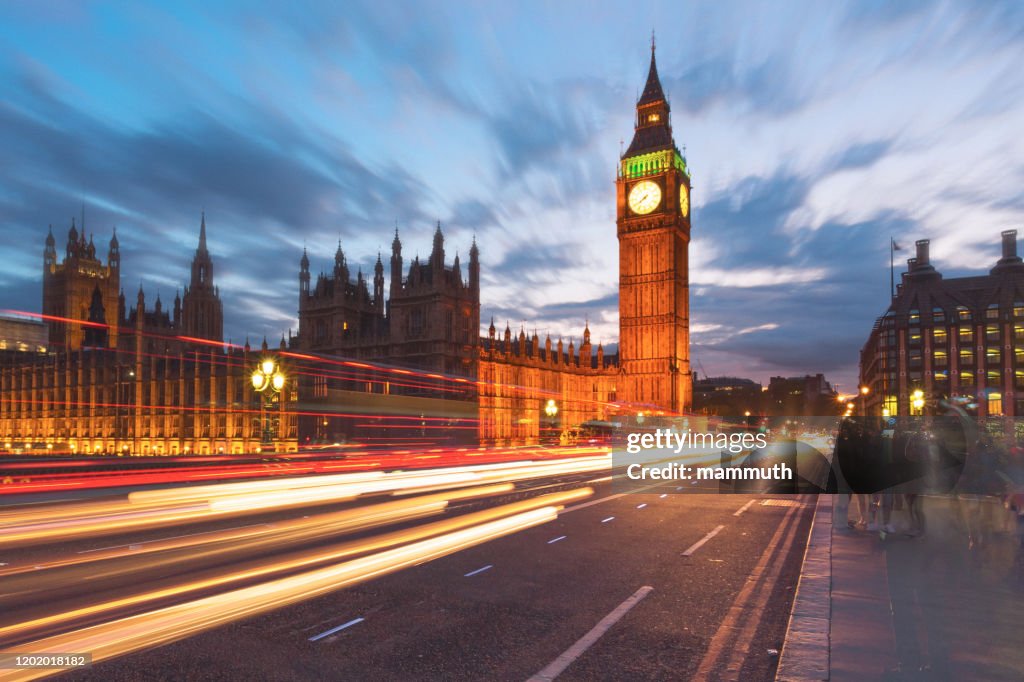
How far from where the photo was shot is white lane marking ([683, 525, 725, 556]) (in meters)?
12.9

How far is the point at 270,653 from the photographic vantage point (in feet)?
23.1

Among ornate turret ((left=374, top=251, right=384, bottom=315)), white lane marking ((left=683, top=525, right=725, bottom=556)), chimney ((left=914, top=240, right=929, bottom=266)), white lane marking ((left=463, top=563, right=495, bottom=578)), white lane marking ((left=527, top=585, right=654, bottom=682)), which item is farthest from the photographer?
chimney ((left=914, top=240, right=929, bottom=266))

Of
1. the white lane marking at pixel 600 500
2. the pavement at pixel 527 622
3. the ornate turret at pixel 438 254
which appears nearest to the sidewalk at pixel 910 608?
the pavement at pixel 527 622

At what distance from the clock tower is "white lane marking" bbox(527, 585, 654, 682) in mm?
89866

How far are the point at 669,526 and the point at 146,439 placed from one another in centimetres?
7612

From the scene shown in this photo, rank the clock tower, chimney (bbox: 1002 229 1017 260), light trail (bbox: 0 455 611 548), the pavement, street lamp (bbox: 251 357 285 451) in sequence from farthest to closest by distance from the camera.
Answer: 1. chimney (bbox: 1002 229 1017 260)
2. the clock tower
3. street lamp (bbox: 251 357 285 451)
4. light trail (bbox: 0 455 611 548)
5. the pavement

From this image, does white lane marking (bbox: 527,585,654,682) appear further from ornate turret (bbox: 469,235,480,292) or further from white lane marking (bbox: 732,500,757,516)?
ornate turret (bbox: 469,235,480,292)

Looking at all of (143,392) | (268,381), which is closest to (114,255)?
(143,392)

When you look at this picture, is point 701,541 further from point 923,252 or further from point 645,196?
point 923,252

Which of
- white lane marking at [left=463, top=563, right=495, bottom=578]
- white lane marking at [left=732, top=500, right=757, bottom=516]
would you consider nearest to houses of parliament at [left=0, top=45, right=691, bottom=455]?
white lane marking at [left=732, top=500, right=757, bottom=516]

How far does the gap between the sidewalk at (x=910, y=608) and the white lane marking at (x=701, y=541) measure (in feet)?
6.69

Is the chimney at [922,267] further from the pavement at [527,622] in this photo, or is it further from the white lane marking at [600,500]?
the pavement at [527,622]

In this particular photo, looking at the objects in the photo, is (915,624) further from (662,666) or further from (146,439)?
(146,439)

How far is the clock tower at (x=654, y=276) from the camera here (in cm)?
9875
